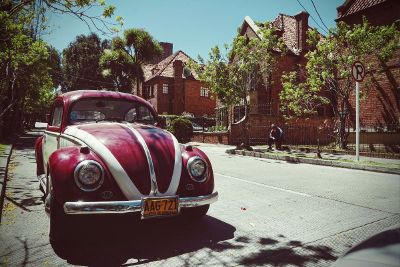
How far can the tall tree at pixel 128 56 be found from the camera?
115 ft

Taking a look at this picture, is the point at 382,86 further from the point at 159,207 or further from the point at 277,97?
the point at 159,207

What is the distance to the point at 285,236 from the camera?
3963 millimetres

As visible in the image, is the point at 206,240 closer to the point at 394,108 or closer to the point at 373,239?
the point at 373,239

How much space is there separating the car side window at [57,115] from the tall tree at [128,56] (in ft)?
101

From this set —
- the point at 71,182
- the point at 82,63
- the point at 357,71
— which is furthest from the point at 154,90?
the point at 71,182

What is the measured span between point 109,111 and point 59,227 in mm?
2423

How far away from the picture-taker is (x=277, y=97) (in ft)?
85.4

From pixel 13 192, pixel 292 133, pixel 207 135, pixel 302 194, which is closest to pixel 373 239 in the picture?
pixel 302 194

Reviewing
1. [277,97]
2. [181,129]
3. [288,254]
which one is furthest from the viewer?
[277,97]

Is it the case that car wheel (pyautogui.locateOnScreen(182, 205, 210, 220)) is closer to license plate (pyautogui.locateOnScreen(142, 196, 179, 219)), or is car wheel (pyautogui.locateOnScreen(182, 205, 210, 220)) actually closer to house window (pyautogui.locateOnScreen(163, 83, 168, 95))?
license plate (pyautogui.locateOnScreen(142, 196, 179, 219))

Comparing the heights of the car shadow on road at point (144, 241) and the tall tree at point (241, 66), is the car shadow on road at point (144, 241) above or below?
below

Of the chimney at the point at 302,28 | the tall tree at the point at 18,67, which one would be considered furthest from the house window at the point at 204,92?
the tall tree at the point at 18,67

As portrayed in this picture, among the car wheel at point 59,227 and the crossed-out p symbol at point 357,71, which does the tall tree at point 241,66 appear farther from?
the car wheel at point 59,227

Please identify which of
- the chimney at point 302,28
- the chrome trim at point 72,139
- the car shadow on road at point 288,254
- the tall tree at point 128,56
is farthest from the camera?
the tall tree at point 128,56
